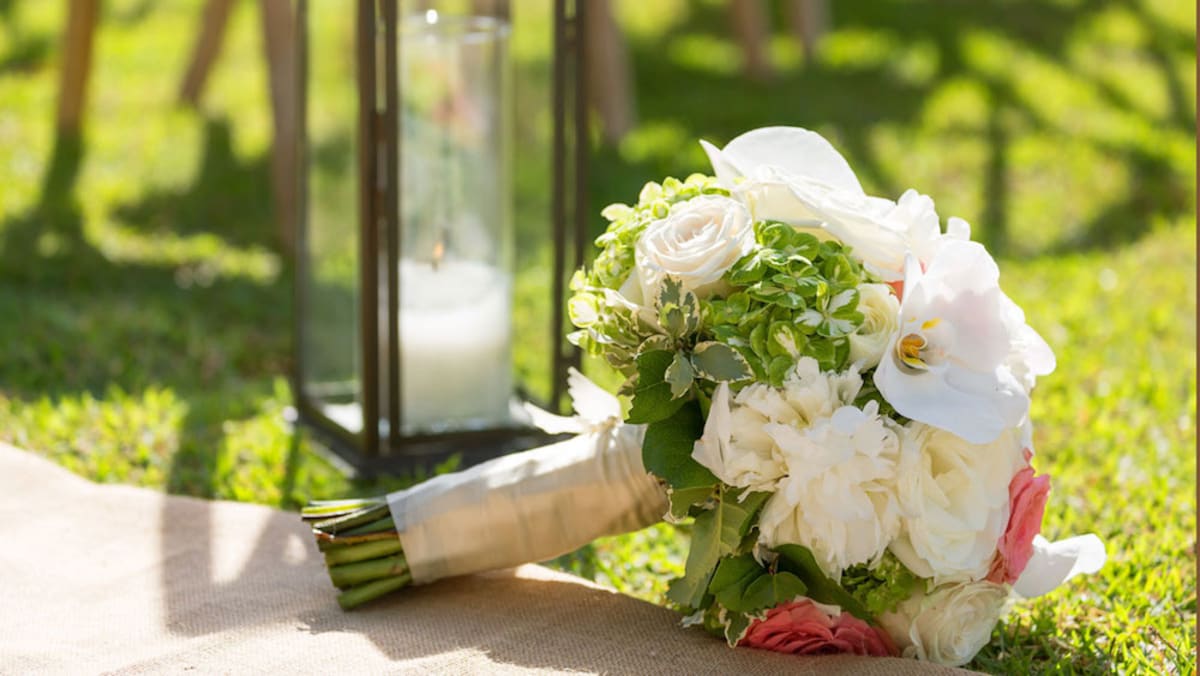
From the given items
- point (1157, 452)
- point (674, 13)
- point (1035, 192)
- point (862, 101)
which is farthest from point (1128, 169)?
point (674, 13)

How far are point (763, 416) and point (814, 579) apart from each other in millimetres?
174

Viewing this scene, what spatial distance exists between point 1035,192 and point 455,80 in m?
2.29

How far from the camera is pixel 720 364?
1.48m

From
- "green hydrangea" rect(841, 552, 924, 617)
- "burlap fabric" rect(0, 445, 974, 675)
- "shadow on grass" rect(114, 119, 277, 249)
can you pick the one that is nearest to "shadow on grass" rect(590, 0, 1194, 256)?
"shadow on grass" rect(114, 119, 277, 249)

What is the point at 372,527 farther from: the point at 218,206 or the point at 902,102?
the point at 902,102

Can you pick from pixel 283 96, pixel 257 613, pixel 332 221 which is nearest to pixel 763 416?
pixel 257 613

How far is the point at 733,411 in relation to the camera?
4.87 ft

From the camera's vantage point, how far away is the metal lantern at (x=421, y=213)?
2131 millimetres

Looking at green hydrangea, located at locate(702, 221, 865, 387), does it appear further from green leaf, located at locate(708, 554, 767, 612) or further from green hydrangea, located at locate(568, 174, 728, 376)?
green leaf, located at locate(708, 554, 767, 612)

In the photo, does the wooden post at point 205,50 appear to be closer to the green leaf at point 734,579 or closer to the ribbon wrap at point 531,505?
the ribbon wrap at point 531,505

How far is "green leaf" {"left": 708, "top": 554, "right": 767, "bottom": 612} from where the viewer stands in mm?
1503

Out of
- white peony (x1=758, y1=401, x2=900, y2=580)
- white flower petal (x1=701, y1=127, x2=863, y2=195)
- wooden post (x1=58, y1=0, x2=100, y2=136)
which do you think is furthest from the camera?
wooden post (x1=58, y1=0, x2=100, y2=136)

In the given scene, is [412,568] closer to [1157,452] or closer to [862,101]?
[1157,452]

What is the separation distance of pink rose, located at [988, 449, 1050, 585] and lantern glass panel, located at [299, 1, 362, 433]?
1036mm
